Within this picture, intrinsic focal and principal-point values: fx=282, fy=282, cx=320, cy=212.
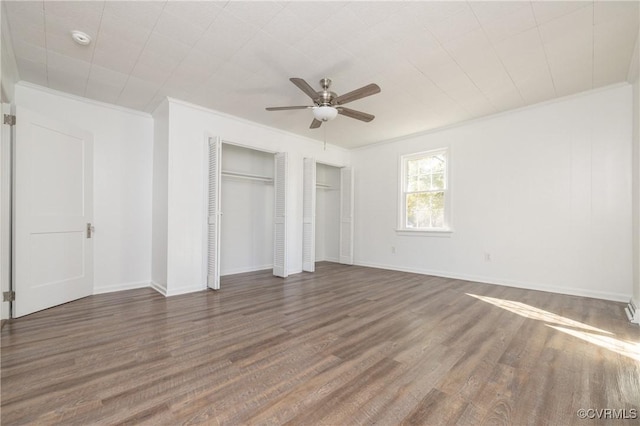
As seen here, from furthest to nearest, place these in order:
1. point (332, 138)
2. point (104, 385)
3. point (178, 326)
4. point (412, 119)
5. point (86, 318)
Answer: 1. point (332, 138)
2. point (412, 119)
3. point (86, 318)
4. point (178, 326)
5. point (104, 385)

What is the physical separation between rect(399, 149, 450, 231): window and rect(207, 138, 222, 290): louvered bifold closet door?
358 cm

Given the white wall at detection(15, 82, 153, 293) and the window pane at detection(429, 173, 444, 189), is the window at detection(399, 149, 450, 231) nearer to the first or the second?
the window pane at detection(429, 173, 444, 189)

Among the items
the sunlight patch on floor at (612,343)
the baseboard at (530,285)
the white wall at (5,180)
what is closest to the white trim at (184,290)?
the white wall at (5,180)

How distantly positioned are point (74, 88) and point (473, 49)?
4.75 m

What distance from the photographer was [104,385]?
1.78 meters

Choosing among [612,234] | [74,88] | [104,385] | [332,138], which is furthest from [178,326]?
[612,234]

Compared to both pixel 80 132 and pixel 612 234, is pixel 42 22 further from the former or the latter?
pixel 612 234

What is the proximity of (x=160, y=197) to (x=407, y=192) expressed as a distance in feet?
14.6

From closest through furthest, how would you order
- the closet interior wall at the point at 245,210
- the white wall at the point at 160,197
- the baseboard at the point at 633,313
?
the baseboard at the point at 633,313
the white wall at the point at 160,197
the closet interior wall at the point at 245,210

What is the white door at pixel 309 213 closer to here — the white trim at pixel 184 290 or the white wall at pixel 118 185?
the white trim at pixel 184 290

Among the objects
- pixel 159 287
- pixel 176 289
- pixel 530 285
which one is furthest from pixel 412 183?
pixel 159 287

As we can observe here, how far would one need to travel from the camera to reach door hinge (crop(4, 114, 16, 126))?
2873mm

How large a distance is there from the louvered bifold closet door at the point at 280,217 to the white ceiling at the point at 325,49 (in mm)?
1290

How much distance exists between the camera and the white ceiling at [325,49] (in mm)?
2318
